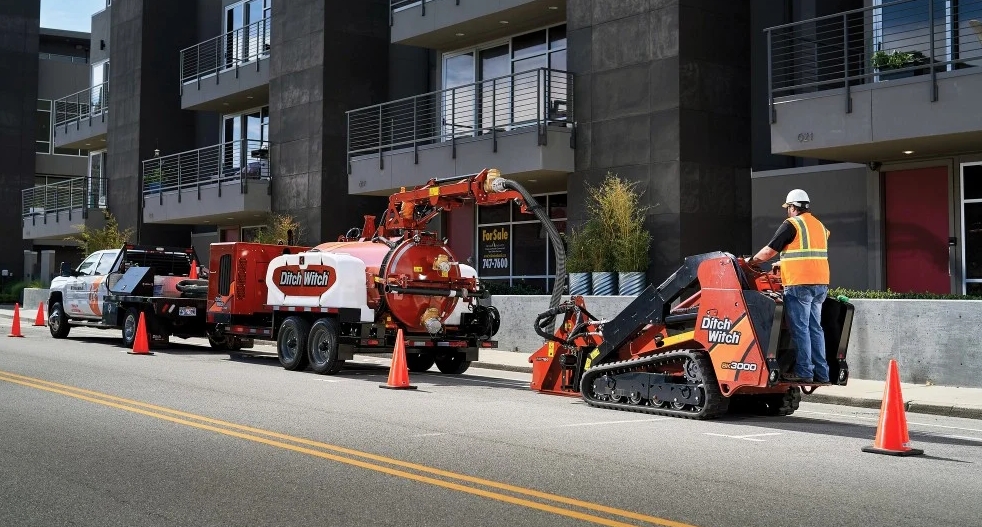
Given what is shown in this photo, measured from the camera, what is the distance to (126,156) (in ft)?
142

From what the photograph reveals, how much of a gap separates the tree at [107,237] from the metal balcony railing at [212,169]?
2.33 metres

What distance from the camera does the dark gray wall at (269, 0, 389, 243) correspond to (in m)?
32.1

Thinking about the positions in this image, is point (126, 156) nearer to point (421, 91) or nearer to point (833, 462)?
point (421, 91)

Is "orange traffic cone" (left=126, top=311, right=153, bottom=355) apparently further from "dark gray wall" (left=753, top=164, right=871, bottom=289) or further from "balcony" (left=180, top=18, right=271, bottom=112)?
"balcony" (left=180, top=18, right=271, bottom=112)

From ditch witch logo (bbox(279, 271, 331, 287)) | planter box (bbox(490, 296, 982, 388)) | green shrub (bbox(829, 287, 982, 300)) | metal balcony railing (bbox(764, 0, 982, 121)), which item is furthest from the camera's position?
metal balcony railing (bbox(764, 0, 982, 121))

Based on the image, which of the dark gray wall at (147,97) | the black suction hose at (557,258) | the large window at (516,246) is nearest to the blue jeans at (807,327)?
the black suction hose at (557,258)

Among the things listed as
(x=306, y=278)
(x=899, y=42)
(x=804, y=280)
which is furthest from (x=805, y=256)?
(x=899, y=42)

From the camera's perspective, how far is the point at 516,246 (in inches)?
1104

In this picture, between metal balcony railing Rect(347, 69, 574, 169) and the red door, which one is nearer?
the red door

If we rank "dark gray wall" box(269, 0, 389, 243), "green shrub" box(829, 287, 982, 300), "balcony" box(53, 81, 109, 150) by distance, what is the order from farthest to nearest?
"balcony" box(53, 81, 109, 150)
"dark gray wall" box(269, 0, 389, 243)
"green shrub" box(829, 287, 982, 300)

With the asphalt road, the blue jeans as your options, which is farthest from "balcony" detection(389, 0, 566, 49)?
the blue jeans

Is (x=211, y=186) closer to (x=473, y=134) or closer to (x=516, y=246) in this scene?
(x=473, y=134)

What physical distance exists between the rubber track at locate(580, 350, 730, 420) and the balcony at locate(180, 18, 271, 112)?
80.4 ft

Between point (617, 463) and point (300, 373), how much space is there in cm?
981
